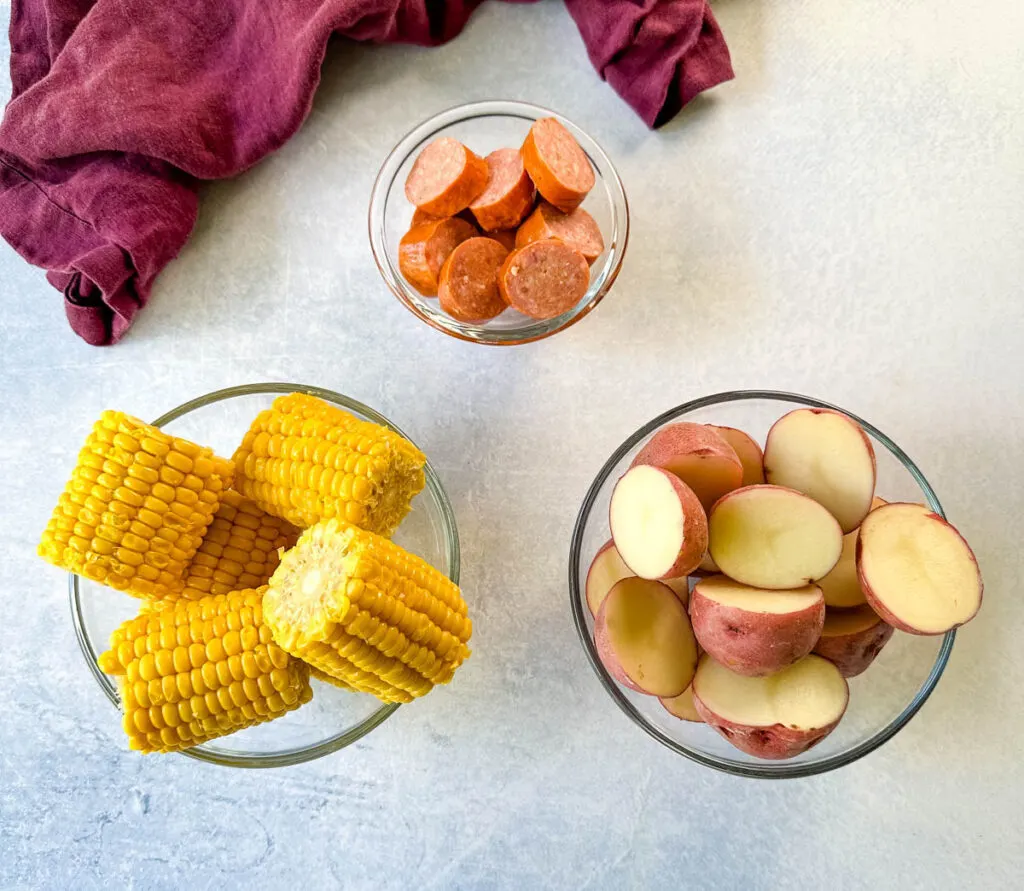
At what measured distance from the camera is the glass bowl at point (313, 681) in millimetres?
976

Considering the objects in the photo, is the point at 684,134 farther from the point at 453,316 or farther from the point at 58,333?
the point at 58,333

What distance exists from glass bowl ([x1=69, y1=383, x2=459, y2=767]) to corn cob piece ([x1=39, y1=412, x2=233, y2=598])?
14cm

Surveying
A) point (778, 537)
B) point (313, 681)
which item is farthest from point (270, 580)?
point (778, 537)

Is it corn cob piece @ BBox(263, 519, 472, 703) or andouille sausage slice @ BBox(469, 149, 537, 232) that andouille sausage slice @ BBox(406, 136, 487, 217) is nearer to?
andouille sausage slice @ BBox(469, 149, 537, 232)

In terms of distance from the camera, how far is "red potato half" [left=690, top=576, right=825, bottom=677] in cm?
76

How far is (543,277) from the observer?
988 millimetres

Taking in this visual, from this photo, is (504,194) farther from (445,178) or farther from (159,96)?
(159,96)

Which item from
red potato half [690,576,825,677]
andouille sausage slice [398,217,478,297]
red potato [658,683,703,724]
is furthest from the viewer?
andouille sausage slice [398,217,478,297]

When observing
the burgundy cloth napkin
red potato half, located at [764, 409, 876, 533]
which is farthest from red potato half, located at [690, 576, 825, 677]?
the burgundy cloth napkin

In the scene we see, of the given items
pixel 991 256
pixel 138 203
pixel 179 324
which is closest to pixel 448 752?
pixel 179 324

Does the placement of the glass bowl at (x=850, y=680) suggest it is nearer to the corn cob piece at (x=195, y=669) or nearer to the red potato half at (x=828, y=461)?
the red potato half at (x=828, y=461)

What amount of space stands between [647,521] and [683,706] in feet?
0.77

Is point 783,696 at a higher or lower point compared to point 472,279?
lower

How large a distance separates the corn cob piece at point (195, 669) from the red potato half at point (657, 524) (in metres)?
0.34
